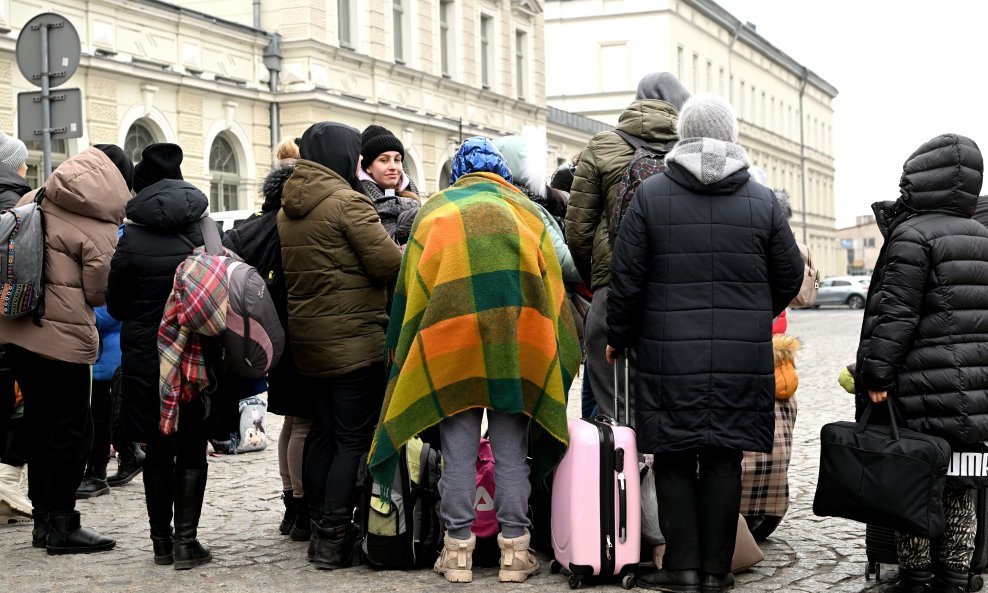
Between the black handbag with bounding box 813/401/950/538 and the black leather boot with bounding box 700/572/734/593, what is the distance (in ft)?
1.53

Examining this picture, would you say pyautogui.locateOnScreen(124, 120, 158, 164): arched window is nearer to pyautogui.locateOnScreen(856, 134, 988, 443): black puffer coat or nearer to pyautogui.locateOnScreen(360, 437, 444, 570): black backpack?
pyautogui.locateOnScreen(360, 437, 444, 570): black backpack

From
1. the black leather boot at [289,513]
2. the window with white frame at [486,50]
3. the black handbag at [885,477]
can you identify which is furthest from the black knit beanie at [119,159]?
A: the window with white frame at [486,50]

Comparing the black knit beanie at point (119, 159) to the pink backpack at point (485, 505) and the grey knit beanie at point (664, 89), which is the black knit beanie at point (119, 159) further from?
the grey knit beanie at point (664, 89)

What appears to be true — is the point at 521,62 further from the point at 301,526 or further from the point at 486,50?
the point at 301,526

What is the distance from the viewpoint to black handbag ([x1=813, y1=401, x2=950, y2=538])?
15.9 feet

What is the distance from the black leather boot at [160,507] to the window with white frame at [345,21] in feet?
86.1

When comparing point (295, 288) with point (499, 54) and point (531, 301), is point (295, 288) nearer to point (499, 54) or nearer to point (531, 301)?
point (531, 301)

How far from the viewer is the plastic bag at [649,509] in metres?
5.48

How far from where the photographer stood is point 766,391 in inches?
207

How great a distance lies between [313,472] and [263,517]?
129 centimetres

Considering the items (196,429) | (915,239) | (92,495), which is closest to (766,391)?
(915,239)

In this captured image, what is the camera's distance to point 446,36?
36.4m

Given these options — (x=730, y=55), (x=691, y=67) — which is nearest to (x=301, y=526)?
(x=691, y=67)

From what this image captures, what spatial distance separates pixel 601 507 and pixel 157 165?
98.3 inches
